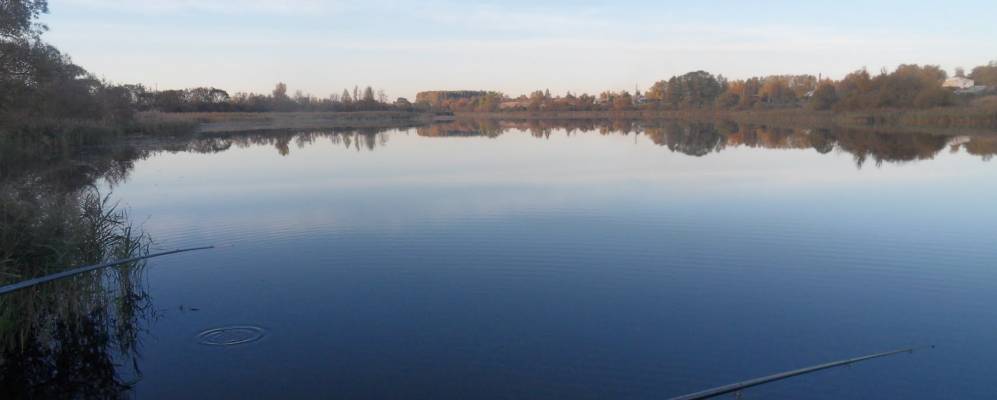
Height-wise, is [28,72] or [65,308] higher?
[28,72]

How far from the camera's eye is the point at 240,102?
57812 mm

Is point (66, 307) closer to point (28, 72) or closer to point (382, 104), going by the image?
point (28, 72)

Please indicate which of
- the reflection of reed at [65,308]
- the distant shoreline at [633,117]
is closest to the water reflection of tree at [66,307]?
the reflection of reed at [65,308]

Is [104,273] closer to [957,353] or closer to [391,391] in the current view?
[391,391]

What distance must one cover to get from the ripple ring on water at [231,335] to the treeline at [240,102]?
150ft

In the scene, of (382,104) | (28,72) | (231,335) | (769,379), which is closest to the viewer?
(769,379)

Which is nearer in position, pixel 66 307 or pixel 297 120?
pixel 66 307

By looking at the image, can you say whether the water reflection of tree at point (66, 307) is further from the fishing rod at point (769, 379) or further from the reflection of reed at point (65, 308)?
the fishing rod at point (769, 379)

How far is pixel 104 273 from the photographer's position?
18.9ft

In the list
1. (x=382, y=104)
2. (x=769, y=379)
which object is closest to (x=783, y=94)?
(x=382, y=104)

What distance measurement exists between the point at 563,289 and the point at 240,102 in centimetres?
5761

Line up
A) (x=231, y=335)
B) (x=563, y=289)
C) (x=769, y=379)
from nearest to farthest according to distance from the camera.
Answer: (x=769, y=379) → (x=231, y=335) → (x=563, y=289)

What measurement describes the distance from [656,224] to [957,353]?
441 cm

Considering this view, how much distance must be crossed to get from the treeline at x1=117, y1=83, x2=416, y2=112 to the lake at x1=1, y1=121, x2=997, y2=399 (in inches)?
1665
